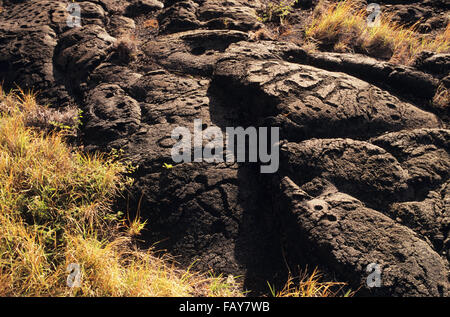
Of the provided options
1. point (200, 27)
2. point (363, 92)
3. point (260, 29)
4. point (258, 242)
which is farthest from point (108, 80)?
point (363, 92)

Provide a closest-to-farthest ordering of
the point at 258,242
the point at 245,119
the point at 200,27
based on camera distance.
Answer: the point at 258,242 < the point at 245,119 < the point at 200,27

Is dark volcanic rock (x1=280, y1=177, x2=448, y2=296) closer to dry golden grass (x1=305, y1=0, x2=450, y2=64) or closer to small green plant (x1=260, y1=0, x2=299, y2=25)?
dry golden grass (x1=305, y1=0, x2=450, y2=64)

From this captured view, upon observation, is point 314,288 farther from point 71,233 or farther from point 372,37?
point 372,37

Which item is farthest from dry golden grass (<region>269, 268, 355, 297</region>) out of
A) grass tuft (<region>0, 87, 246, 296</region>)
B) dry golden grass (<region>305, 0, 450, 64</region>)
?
dry golden grass (<region>305, 0, 450, 64</region>)

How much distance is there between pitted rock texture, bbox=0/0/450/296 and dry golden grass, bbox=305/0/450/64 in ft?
2.17

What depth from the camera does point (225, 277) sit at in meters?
2.70

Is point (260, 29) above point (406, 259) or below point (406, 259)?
above

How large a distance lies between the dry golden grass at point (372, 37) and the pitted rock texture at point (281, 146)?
66cm

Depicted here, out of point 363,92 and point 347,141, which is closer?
point 347,141
